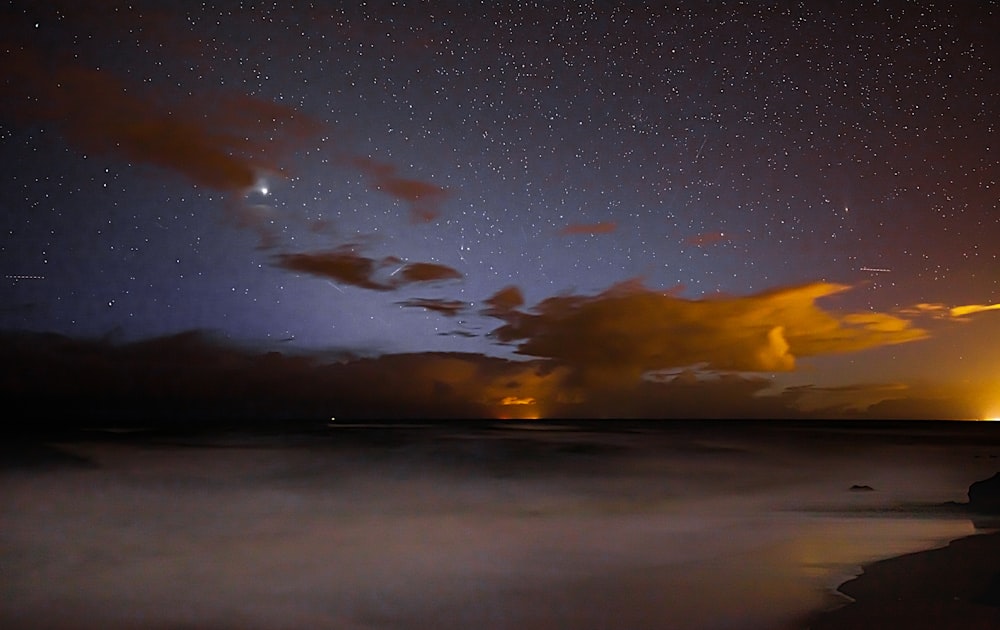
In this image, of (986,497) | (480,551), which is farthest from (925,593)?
(986,497)

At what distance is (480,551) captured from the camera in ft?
43.8

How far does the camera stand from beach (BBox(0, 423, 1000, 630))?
9.06 meters

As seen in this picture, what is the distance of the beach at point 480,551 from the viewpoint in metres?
9.06

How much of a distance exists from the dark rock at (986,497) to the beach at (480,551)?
1.63 feet

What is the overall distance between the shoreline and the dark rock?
16.2 feet

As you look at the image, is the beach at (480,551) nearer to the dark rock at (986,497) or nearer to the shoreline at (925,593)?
the shoreline at (925,593)

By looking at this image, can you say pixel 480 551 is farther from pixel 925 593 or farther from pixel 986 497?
pixel 986 497

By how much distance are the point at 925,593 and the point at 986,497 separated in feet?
33.0

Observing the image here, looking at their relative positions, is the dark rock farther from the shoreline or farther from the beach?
the shoreline

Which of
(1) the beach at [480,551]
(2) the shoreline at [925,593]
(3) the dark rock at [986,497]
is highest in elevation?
(3) the dark rock at [986,497]

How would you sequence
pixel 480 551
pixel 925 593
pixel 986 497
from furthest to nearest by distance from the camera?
pixel 986 497 → pixel 480 551 → pixel 925 593

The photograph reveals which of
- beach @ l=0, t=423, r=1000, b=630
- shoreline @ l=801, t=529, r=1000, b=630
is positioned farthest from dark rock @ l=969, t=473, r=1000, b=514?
shoreline @ l=801, t=529, r=1000, b=630

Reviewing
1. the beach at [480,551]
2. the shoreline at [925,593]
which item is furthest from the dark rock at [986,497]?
the shoreline at [925,593]

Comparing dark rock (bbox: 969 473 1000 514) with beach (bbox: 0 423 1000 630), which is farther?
dark rock (bbox: 969 473 1000 514)
